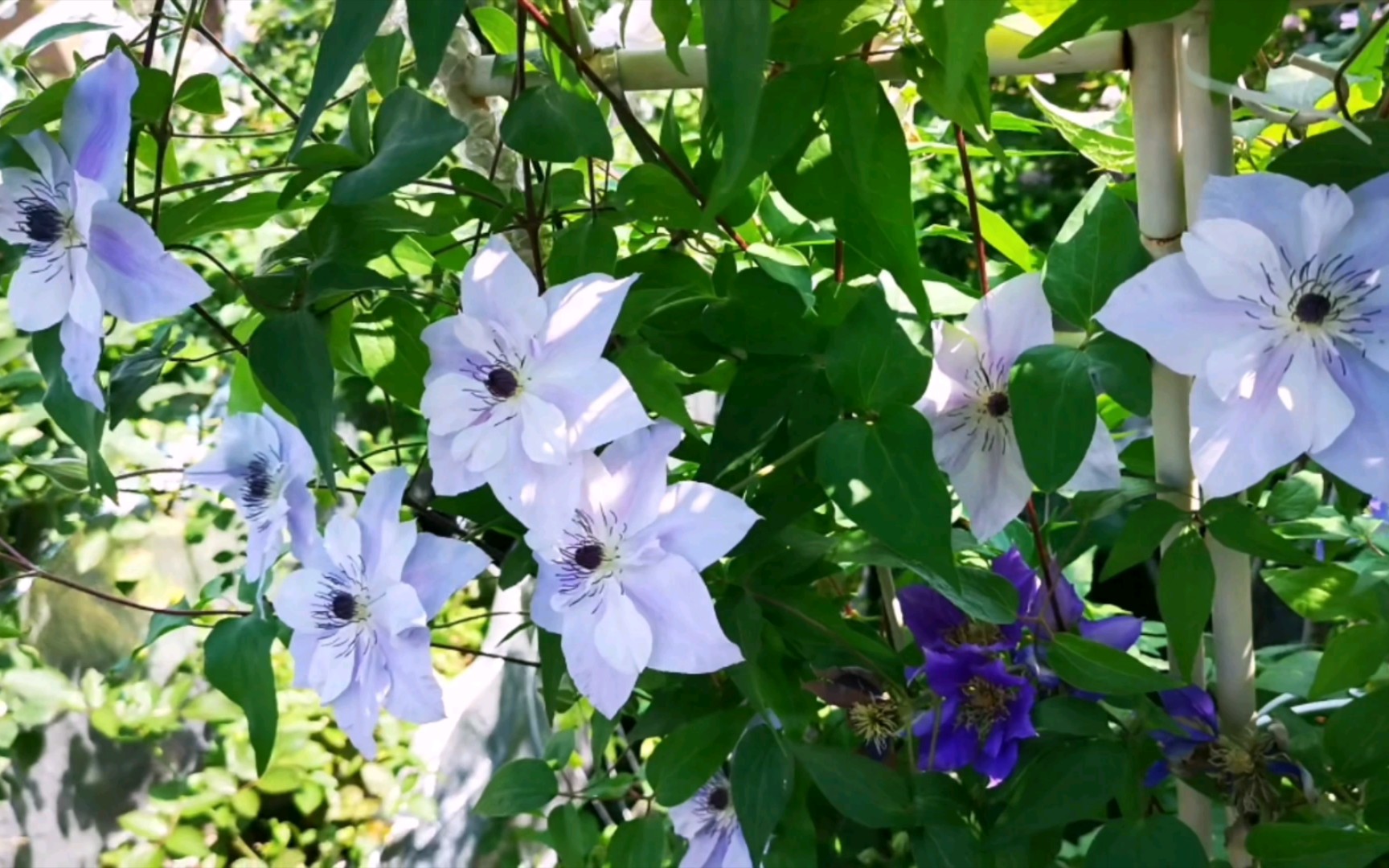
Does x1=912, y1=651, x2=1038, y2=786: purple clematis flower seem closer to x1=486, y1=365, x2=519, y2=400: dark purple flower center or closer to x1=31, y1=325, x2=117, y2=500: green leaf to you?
x1=486, y1=365, x2=519, y2=400: dark purple flower center

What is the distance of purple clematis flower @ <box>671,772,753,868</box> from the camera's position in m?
0.59

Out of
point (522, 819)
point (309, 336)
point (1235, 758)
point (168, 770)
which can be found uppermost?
point (309, 336)

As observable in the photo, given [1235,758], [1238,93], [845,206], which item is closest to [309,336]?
[845,206]

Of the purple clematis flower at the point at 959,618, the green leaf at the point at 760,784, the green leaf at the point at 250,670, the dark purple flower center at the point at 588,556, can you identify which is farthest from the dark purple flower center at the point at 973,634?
the green leaf at the point at 250,670

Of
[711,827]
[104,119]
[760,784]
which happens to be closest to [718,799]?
[711,827]

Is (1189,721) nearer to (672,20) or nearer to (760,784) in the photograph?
(760,784)

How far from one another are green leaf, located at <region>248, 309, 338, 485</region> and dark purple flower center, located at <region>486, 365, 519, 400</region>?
6 centimetres

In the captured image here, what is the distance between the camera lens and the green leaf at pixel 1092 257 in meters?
0.43

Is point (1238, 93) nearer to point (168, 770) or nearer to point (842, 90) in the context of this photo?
point (842, 90)

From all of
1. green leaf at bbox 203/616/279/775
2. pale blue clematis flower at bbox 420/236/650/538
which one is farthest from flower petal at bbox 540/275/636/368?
green leaf at bbox 203/616/279/775

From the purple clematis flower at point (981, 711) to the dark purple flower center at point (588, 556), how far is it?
189mm

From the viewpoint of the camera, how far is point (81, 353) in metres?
0.40

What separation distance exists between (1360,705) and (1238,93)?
0.27m

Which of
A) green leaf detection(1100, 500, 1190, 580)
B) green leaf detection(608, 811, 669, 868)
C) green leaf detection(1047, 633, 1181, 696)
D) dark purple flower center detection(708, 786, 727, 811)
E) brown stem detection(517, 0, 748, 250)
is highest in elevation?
brown stem detection(517, 0, 748, 250)
